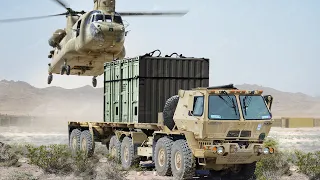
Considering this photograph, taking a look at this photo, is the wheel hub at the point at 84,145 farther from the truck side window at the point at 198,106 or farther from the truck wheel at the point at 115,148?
the truck side window at the point at 198,106

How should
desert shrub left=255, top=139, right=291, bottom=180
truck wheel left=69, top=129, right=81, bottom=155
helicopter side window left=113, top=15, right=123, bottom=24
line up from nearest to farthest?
desert shrub left=255, top=139, right=291, bottom=180
truck wheel left=69, top=129, right=81, bottom=155
helicopter side window left=113, top=15, right=123, bottom=24

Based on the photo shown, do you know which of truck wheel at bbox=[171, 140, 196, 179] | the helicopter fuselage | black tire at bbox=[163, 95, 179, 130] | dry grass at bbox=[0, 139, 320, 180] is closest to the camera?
truck wheel at bbox=[171, 140, 196, 179]

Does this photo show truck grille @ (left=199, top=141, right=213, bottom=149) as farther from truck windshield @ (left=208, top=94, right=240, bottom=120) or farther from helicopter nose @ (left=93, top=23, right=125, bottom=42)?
helicopter nose @ (left=93, top=23, right=125, bottom=42)

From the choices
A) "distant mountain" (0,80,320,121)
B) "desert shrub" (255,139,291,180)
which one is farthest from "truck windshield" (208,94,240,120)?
"distant mountain" (0,80,320,121)

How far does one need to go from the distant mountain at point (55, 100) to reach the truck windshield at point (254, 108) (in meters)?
84.7

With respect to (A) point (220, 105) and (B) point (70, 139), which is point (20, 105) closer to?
(B) point (70, 139)

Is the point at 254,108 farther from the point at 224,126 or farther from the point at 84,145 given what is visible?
the point at 84,145

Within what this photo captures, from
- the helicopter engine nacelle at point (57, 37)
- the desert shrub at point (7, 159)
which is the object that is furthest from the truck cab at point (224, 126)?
the helicopter engine nacelle at point (57, 37)

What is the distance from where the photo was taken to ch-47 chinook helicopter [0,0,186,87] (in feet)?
77.9

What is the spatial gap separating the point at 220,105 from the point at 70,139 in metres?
9.88

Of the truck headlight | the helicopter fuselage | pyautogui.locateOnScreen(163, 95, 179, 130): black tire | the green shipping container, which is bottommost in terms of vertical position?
the truck headlight

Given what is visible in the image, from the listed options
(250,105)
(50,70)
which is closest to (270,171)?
(250,105)

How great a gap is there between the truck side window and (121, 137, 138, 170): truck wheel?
3.53 metres

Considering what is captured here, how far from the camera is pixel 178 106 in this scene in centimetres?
1248
